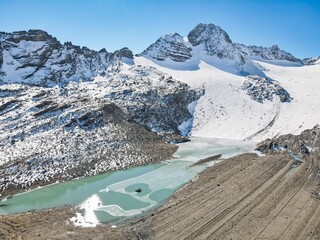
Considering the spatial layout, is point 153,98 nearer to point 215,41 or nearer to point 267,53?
point 215,41

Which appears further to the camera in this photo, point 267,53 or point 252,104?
point 267,53

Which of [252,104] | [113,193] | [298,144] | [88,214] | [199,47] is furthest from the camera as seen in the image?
[199,47]

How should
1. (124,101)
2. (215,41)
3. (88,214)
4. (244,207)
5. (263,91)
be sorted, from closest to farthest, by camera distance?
(244,207)
(88,214)
(124,101)
(263,91)
(215,41)

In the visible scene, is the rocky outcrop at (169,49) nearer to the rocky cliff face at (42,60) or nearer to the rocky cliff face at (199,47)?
the rocky cliff face at (199,47)

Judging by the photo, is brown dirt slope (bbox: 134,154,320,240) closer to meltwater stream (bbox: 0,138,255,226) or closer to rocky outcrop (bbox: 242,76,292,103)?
meltwater stream (bbox: 0,138,255,226)

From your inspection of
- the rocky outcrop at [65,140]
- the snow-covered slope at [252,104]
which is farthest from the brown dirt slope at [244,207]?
the snow-covered slope at [252,104]

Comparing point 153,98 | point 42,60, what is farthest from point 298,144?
point 42,60
